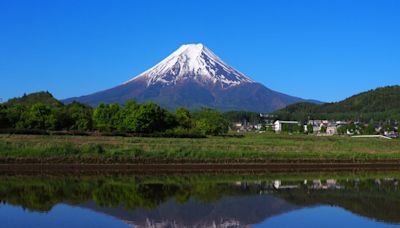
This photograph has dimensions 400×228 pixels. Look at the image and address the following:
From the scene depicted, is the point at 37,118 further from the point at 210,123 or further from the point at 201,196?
the point at 201,196

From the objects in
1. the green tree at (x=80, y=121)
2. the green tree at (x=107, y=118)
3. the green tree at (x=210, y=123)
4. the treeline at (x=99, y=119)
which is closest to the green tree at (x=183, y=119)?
the treeline at (x=99, y=119)

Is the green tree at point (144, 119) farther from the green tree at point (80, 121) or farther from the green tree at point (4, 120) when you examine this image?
the green tree at point (4, 120)

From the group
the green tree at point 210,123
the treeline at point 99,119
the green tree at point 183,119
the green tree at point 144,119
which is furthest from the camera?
the green tree at point 210,123

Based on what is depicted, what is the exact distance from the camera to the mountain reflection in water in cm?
1755

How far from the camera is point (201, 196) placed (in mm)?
21906

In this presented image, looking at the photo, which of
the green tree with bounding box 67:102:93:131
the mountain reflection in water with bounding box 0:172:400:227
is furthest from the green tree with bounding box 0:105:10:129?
the mountain reflection in water with bounding box 0:172:400:227

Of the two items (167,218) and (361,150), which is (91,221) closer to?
(167,218)

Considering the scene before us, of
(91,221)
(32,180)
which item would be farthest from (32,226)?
(32,180)

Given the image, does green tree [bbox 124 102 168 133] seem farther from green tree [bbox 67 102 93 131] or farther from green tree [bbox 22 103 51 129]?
green tree [bbox 22 103 51 129]

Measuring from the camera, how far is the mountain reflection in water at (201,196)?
17.5 m

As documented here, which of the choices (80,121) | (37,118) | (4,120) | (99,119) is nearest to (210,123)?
(99,119)

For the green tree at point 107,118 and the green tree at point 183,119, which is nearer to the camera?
the green tree at point 107,118

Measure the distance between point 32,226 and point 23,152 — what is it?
56.5ft

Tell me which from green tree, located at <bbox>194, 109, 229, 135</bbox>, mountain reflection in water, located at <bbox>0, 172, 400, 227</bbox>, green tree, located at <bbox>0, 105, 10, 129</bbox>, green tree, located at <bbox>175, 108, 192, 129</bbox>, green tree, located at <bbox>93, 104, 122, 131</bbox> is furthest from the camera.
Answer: green tree, located at <bbox>194, 109, 229, 135</bbox>
